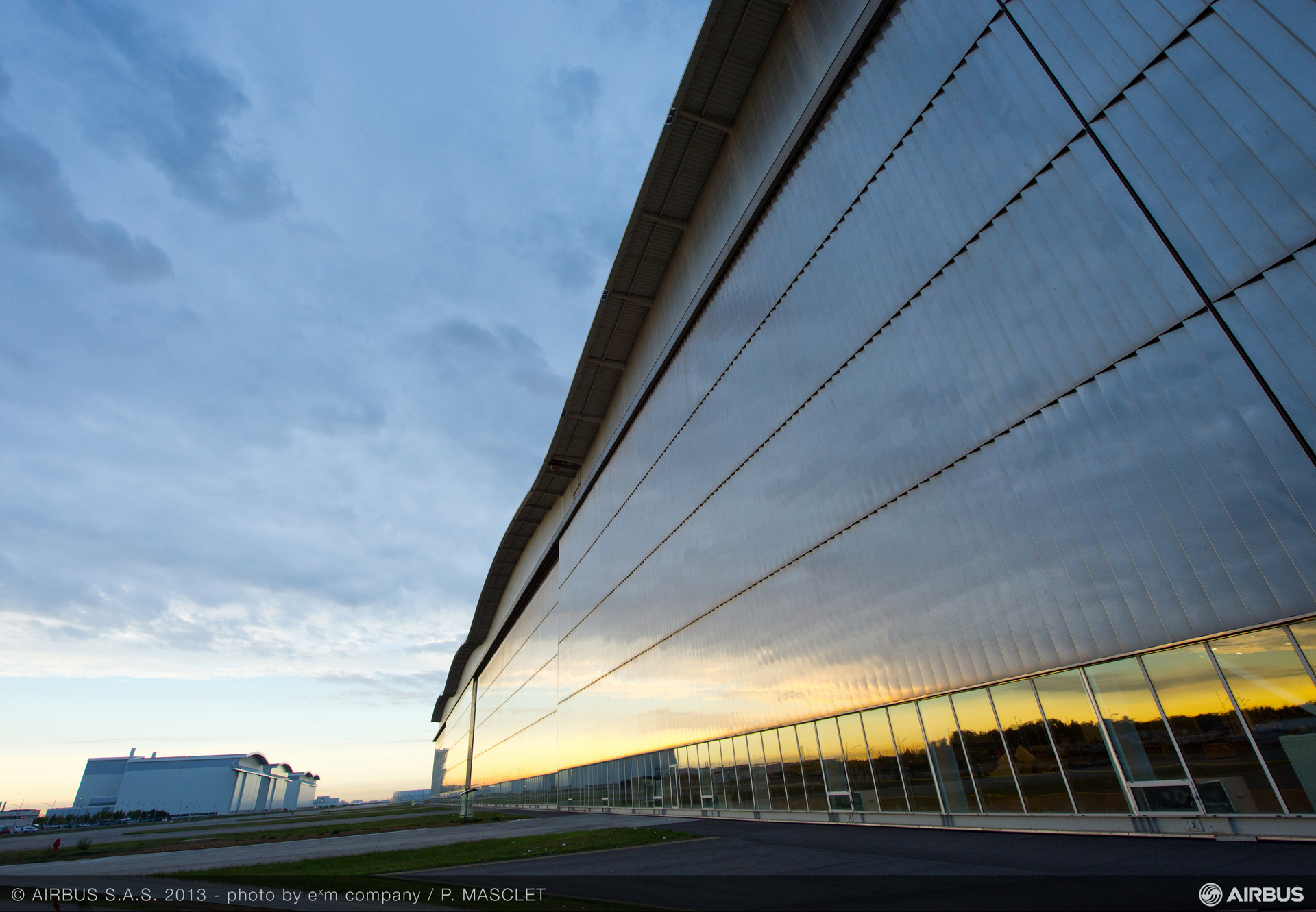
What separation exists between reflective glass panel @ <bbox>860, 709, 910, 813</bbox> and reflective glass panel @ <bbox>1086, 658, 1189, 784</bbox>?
543 centimetres

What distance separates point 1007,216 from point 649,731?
87.1ft

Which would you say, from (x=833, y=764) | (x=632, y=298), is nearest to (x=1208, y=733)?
(x=833, y=764)

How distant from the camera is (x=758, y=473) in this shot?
69.1ft

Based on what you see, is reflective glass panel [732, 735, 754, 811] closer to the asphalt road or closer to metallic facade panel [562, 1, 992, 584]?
the asphalt road

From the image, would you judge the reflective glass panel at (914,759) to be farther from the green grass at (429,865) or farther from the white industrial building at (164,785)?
the white industrial building at (164,785)

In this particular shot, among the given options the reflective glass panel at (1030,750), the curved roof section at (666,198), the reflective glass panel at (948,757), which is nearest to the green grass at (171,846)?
the curved roof section at (666,198)

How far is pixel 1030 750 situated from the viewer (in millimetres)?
11703

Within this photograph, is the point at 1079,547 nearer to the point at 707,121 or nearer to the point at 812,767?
the point at 812,767

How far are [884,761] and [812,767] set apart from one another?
3.38 metres

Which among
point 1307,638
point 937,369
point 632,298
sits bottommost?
point 1307,638

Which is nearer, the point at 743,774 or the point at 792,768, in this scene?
the point at 792,768

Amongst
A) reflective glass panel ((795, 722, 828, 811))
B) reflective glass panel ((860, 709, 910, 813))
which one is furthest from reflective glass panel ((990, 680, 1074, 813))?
reflective glass panel ((795, 722, 828, 811))

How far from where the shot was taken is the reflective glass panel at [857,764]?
15797 mm

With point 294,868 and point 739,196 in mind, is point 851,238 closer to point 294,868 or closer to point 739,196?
point 739,196
